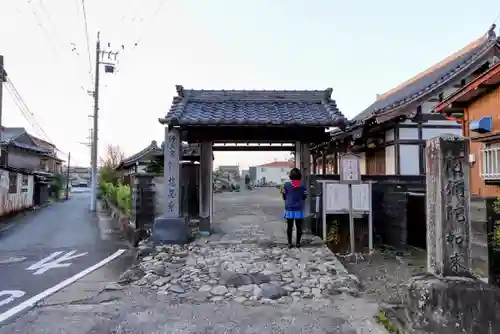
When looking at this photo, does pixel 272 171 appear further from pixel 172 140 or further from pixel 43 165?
pixel 172 140

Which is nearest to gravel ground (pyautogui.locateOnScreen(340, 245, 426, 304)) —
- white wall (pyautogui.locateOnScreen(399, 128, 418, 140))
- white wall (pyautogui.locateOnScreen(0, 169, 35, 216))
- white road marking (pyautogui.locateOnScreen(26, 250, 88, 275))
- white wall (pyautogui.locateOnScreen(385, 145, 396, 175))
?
white wall (pyautogui.locateOnScreen(385, 145, 396, 175))

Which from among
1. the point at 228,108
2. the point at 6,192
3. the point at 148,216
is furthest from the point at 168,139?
the point at 6,192

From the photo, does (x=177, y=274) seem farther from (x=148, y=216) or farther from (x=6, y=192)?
(x=6, y=192)

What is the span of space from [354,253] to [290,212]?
1829mm

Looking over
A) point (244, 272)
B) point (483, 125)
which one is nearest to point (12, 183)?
point (244, 272)

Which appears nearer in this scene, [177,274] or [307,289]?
[307,289]

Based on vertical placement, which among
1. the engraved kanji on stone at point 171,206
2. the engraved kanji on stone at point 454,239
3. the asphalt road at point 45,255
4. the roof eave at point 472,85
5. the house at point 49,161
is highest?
the house at point 49,161

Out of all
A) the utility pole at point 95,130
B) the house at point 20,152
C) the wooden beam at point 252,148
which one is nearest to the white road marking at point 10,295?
the wooden beam at point 252,148

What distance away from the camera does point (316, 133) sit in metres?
9.59

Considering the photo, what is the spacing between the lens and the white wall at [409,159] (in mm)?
12602

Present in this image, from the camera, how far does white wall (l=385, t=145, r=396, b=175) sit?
13.0m

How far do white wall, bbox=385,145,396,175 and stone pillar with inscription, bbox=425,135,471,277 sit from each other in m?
9.10

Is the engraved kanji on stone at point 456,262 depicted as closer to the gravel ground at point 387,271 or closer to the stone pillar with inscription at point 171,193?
the gravel ground at point 387,271

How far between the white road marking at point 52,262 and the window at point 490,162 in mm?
10702
